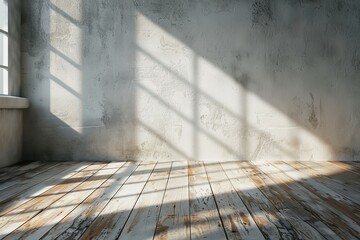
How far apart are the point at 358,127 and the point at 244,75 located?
4.82 ft

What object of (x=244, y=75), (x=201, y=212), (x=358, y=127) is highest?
(x=244, y=75)

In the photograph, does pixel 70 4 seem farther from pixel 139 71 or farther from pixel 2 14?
pixel 139 71

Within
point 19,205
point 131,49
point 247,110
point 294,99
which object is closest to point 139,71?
point 131,49

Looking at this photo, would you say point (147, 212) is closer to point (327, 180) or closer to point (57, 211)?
point (57, 211)

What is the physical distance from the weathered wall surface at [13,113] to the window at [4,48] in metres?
0.04

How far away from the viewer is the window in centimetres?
328

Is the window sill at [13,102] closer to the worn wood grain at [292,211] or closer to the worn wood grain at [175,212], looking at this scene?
the worn wood grain at [175,212]

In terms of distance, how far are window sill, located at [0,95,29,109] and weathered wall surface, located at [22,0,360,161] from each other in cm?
15

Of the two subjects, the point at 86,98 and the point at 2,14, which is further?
the point at 86,98

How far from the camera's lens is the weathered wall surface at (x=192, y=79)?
3539 millimetres

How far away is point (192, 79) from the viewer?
358cm

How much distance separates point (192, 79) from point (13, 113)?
1964 millimetres

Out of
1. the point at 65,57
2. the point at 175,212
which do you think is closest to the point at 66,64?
the point at 65,57

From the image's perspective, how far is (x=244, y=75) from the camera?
3.60m
